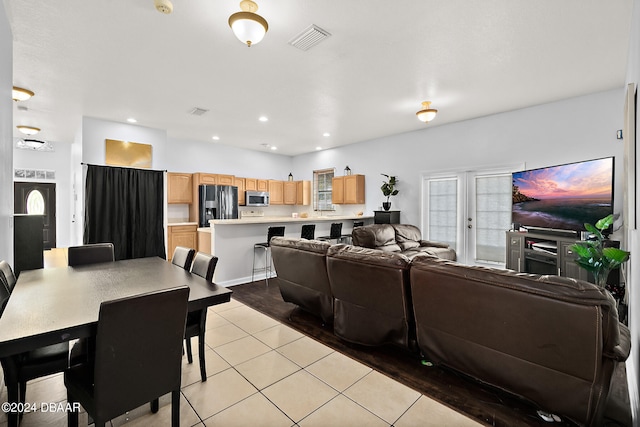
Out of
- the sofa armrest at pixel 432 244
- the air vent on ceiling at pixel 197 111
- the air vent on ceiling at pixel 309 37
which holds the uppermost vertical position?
the air vent on ceiling at pixel 197 111

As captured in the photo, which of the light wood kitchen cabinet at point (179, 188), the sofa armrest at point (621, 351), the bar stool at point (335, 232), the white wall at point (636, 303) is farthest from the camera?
the light wood kitchen cabinet at point (179, 188)

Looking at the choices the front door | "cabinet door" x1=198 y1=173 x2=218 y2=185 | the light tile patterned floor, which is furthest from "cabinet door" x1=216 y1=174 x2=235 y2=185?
the light tile patterned floor

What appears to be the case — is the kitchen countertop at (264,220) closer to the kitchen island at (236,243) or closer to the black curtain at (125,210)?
the kitchen island at (236,243)

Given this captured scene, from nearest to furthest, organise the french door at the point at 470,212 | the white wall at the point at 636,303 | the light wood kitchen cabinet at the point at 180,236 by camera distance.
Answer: the white wall at the point at 636,303 < the french door at the point at 470,212 < the light wood kitchen cabinet at the point at 180,236

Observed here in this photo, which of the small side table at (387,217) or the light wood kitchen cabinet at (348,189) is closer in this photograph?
the small side table at (387,217)

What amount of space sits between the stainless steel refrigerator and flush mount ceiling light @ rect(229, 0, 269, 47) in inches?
195

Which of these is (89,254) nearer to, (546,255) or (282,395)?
(282,395)

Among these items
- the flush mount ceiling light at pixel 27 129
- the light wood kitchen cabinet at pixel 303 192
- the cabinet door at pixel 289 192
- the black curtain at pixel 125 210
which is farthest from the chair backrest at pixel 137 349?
the cabinet door at pixel 289 192

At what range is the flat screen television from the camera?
3457mm

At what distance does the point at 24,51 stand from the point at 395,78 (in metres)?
4.04

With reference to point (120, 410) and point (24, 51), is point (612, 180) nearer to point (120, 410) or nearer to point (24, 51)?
point (120, 410)

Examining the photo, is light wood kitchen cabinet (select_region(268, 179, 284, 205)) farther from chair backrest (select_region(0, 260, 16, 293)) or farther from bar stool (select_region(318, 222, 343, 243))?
chair backrest (select_region(0, 260, 16, 293))

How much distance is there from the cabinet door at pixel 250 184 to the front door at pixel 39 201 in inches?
191

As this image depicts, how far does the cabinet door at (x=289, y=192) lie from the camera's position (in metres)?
8.80
